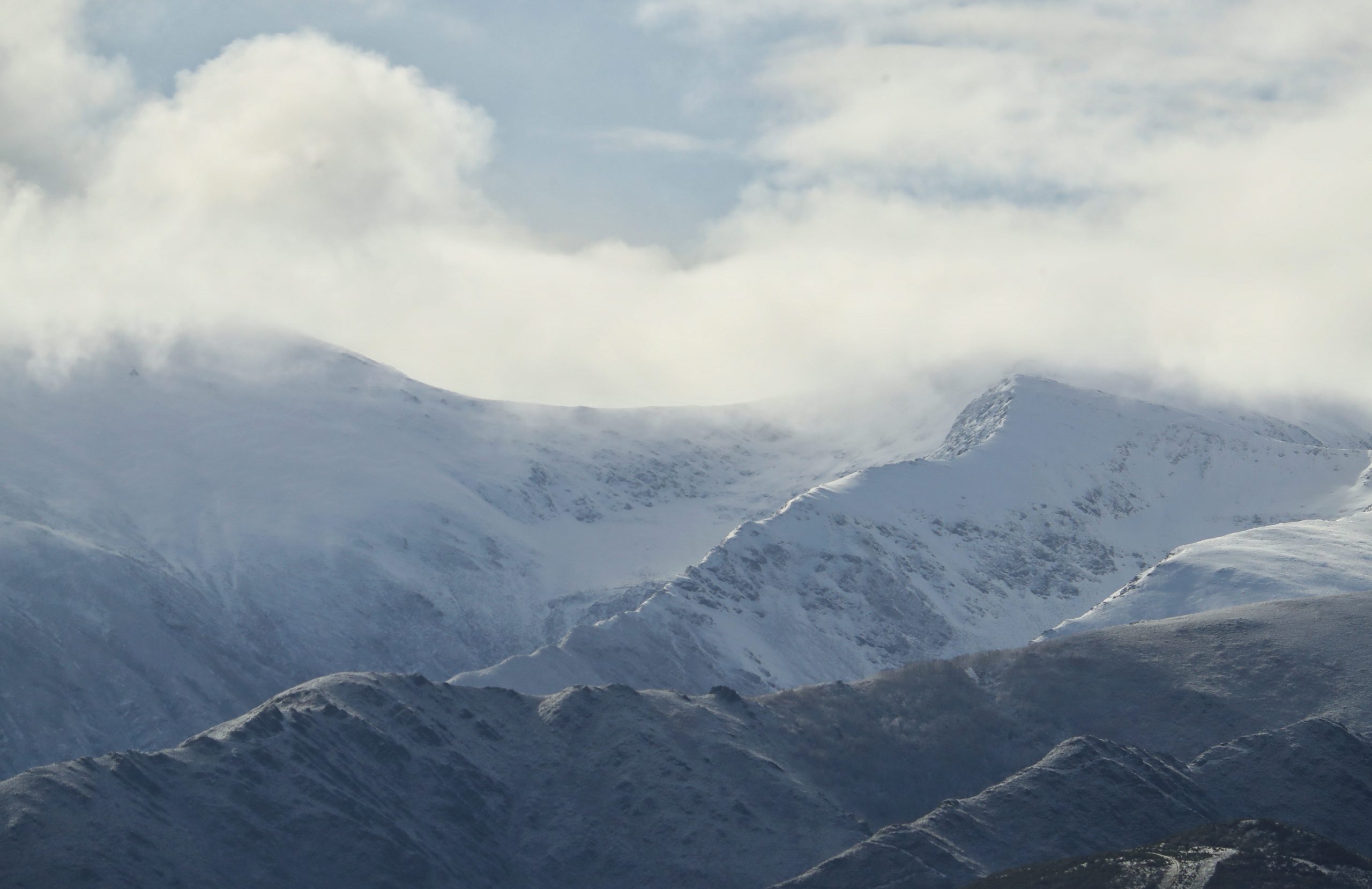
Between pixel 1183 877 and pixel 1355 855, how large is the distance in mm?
17292

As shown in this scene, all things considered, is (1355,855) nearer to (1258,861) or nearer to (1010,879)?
(1258,861)

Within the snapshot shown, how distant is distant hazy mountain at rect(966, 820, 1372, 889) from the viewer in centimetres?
18138

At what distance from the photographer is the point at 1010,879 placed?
19688cm

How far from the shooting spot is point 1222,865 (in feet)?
606

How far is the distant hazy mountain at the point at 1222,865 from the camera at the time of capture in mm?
181375

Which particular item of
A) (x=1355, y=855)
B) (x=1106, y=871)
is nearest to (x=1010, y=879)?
(x=1106, y=871)

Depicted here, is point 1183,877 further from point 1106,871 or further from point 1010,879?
point 1010,879

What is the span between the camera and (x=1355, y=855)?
18888 centimetres

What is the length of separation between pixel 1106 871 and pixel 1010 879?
41.1 feet

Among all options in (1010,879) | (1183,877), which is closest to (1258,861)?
(1183,877)

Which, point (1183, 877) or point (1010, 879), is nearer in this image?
point (1183, 877)

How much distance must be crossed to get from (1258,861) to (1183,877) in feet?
25.4

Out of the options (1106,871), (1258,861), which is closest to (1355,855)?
(1258,861)
